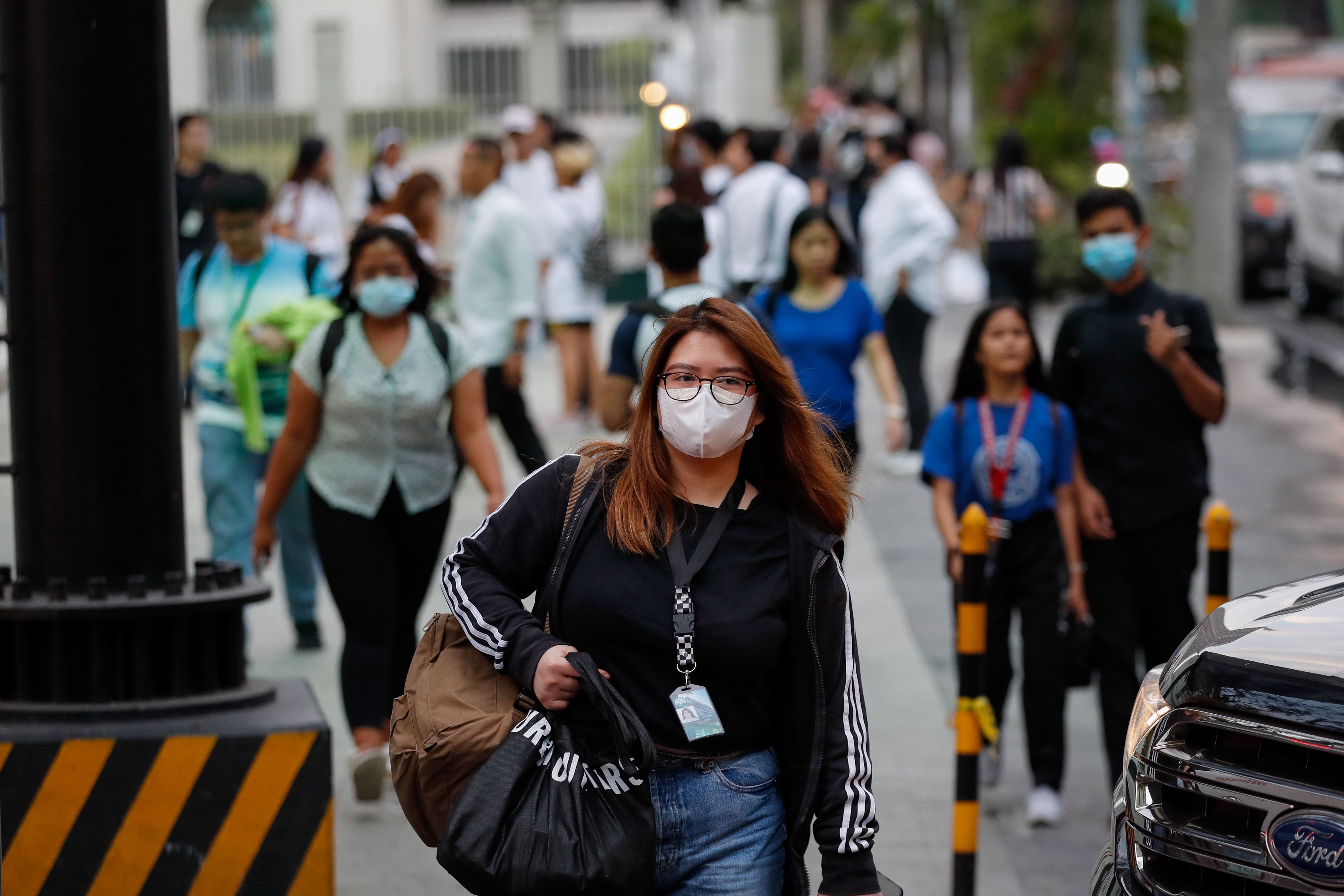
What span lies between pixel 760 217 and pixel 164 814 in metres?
7.48

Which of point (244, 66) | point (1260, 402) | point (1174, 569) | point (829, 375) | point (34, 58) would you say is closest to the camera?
point (34, 58)

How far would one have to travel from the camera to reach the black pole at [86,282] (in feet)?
13.8

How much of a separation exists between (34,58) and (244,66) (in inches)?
941

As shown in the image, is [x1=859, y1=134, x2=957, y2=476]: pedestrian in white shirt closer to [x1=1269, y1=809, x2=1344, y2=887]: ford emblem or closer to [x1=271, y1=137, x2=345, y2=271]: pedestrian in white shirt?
[x1=271, y1=137, x2=345, y2=271]: pedestrian in white shirt

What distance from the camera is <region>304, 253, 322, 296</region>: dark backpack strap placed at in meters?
7.60

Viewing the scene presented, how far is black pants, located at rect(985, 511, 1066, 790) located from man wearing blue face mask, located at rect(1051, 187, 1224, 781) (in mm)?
128

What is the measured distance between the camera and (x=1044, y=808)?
19.3ft

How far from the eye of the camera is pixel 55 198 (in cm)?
421

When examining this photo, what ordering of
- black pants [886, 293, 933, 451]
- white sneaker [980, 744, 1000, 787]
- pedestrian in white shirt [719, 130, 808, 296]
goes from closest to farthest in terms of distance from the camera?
1. white sneaker [980, 744, 1000, 787]
2. pedestrian in white shirt [719, 130, 808, 296]
3. black pants [886, 293, 933, 451]

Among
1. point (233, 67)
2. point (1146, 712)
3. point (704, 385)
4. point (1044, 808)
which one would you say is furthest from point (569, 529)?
point (233, 67)

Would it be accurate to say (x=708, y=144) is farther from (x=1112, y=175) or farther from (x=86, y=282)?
(x=86, y=282)

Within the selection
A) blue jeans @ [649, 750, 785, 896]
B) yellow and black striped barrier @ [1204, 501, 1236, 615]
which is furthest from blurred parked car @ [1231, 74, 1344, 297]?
blue jeans @ [649, 750, 785, 896]

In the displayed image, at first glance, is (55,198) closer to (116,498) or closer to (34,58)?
(34,58)

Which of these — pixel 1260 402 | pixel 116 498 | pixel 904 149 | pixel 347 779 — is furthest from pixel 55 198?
pixel 1260 402
